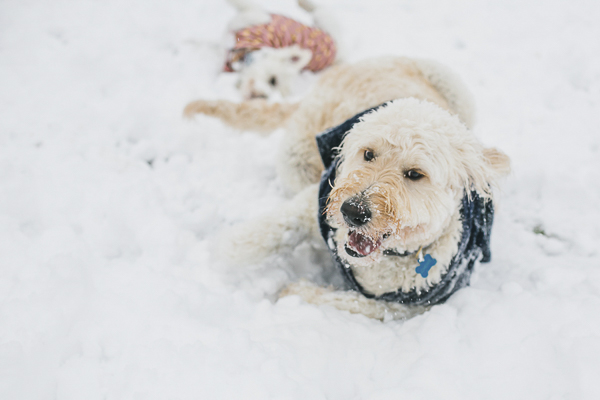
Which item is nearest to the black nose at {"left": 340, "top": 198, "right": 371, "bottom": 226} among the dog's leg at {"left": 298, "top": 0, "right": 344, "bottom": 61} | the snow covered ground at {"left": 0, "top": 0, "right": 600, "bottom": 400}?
the snow covered ground at {"left": 0, "top": 0, "right": 600, "bottom": 400}

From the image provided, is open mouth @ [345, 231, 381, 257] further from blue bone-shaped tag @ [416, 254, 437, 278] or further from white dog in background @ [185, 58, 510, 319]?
blue bone-shaped tag @ [416, 254, 437, 278]

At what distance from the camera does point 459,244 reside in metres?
1.98

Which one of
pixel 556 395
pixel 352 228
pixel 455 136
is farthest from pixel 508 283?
pixel 352 228

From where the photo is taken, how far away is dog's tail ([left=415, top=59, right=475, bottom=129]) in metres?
Answer: 2.80

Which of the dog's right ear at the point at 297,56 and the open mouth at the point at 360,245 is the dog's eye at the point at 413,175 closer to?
the open mouth at the point at 360,245

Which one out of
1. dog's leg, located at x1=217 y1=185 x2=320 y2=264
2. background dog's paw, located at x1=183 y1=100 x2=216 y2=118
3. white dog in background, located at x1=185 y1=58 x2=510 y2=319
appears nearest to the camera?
white dog in background, located at x1=185 y1=58 x2=510 y2=319

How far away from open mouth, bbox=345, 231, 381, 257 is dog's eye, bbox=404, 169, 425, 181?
363 mm

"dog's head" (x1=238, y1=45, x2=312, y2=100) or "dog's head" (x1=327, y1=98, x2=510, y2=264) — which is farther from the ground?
"dog's head" (x1=327, y1=98, x2=510, y2=264)

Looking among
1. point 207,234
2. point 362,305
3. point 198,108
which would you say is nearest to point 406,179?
point 362,305

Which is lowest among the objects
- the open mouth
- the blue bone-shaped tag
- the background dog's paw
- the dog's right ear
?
the background dog's paw

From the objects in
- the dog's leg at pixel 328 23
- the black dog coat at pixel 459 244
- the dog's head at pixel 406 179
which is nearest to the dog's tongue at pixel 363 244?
the dog's head at pixel 406 179

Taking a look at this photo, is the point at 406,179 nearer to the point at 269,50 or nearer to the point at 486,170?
the point at 486,170

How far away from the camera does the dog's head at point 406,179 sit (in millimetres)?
1614

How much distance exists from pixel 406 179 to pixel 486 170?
453mm
